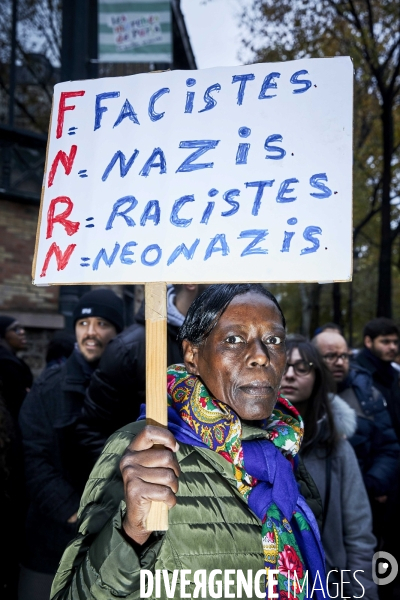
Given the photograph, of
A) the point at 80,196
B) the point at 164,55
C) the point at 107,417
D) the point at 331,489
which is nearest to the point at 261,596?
the point at 80,196

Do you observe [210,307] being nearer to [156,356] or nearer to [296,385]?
[156,356]

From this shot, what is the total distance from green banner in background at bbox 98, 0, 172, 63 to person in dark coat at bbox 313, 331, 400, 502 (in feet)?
14.9

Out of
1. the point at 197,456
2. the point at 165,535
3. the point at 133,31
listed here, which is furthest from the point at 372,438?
the point at 133,31

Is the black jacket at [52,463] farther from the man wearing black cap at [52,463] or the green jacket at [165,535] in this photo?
the green jacket at [165,535]

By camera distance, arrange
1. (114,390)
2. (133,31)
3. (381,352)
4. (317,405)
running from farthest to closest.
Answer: (133,31) < (381,352) < (317,405) < (114,390)

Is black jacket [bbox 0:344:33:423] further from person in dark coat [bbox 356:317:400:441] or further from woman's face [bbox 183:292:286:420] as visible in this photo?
person in dark coat [bbox 356:317:400:441]

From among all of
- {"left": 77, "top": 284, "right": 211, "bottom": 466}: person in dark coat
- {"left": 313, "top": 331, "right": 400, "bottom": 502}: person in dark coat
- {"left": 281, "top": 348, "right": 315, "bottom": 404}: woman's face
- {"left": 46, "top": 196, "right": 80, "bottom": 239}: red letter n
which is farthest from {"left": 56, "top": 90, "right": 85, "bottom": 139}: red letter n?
{"left": 313, "top": 331, "right": 400, "bottom": 502}: person in dark coat

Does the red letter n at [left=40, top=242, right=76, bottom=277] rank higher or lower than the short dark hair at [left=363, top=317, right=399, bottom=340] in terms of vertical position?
higher

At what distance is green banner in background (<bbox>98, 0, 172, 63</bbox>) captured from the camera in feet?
24.1

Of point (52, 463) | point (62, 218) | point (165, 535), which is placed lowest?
point (52, 463)

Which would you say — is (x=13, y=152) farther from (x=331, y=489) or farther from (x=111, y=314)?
(x=331, y=489)

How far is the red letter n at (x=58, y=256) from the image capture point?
1.69 meters

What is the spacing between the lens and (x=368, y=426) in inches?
159

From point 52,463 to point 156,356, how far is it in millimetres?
2064
